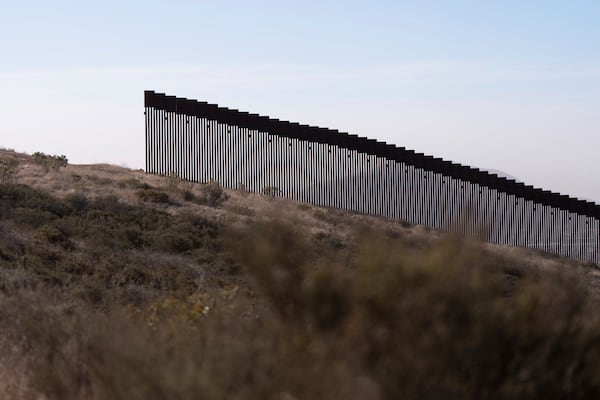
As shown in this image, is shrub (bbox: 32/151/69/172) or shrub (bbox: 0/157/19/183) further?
shrub (bbox: 32/151/69/172)

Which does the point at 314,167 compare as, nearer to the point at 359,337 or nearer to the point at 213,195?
the point at 213,195

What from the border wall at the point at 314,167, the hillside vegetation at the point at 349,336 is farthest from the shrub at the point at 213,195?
the hillside vegetation at the point at 349,336

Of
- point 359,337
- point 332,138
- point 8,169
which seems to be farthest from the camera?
point 332,138

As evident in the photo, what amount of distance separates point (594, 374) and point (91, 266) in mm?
13019

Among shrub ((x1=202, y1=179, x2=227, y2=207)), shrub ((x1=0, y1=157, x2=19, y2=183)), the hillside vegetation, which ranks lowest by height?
shrub ((x1=202, y1=179, x2=227, y2=207))

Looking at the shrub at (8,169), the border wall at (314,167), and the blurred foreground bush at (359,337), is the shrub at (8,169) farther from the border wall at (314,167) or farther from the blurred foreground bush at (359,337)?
the blurred foreground bush at (359,337)

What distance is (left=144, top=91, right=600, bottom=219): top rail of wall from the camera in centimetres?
3169

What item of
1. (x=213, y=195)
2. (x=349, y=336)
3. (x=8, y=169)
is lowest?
(x=213, y=195)

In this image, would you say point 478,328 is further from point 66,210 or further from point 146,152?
point 146,152

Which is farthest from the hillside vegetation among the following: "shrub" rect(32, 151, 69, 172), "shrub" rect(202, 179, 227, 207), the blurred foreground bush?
"shrub" rect(32, 151, 69, 172)

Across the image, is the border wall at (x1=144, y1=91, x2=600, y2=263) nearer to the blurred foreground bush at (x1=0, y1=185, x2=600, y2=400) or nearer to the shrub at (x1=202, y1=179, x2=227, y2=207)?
the shrub at (x1=202, y1=179, x2=227, y2=207)

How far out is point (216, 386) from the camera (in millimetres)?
4875

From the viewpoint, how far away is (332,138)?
3186 centimetres

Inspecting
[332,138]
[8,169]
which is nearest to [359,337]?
[8,169]
